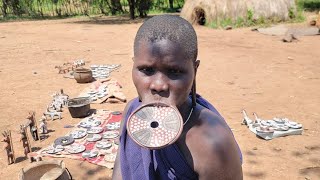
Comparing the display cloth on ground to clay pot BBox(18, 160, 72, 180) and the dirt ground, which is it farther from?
clay pot BBox(18, 160, 72, 180)

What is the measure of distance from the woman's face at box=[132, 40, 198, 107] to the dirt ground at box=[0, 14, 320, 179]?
2.58 m

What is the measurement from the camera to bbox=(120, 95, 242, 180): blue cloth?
1.26 metres

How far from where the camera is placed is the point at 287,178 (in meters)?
3.41

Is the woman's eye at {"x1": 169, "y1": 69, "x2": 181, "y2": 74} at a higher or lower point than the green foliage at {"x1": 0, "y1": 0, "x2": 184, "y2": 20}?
lower

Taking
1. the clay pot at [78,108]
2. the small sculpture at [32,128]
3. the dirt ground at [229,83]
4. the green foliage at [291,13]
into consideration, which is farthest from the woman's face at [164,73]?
the green foliage at [291,13]

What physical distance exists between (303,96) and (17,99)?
5.09m

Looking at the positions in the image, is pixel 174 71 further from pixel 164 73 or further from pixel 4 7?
pixel 4 7

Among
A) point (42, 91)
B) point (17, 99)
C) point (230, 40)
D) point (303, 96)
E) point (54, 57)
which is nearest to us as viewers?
point (303, 96)

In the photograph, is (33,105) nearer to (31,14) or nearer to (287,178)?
(287,178)

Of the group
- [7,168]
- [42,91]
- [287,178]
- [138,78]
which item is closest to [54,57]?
[42,91]

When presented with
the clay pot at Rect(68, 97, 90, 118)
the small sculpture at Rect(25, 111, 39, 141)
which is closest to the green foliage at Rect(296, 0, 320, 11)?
the clay pot at Rect(68, 97, 90, 118)

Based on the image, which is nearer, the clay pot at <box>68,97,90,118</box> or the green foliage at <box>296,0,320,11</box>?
the clay pot at <box>68,97,90,118</box>

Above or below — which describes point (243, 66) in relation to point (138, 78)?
below

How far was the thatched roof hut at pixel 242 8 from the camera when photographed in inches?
523
